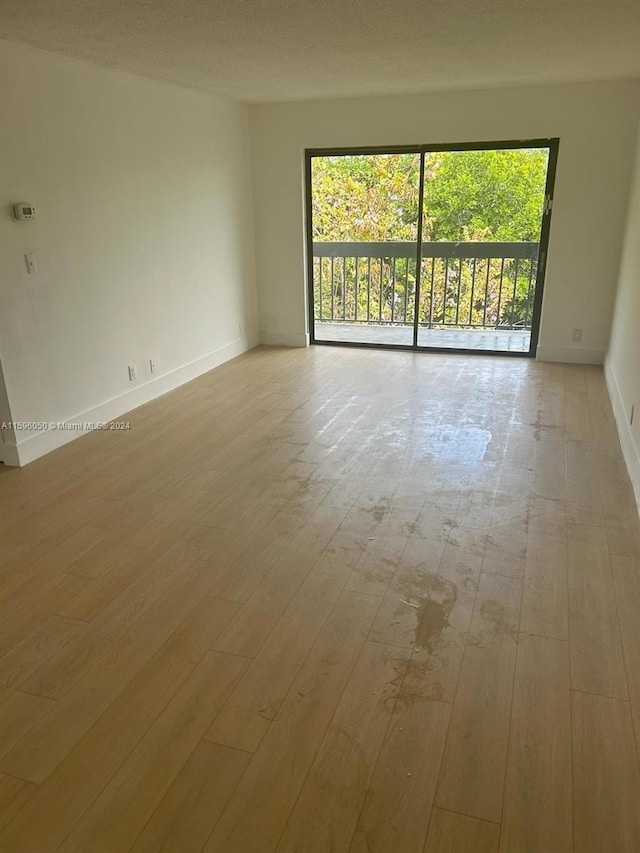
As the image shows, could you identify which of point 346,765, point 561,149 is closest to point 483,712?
point 346,765

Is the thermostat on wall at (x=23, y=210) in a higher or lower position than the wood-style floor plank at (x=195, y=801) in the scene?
higher

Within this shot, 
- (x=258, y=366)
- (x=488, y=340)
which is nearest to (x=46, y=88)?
(x=258, y=366)

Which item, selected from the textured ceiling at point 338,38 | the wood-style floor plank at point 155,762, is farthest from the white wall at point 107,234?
the wood-style floor plank at point 155,762

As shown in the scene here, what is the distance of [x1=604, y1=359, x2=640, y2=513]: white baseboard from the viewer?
2.98m

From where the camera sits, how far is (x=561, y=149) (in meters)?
4.98

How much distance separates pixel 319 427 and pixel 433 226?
2.98 meters

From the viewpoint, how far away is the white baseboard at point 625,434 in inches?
117

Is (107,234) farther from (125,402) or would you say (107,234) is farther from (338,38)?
(338,38)

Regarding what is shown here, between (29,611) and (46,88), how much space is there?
2.85m

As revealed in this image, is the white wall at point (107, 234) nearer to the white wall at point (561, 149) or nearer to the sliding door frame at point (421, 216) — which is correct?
the white wall at point (561, 149)

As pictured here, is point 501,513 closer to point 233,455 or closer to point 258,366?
point 233,455

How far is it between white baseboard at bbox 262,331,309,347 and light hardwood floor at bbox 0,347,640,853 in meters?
2.67

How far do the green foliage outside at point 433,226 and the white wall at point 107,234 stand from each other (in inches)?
55.9

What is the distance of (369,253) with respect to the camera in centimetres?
632
